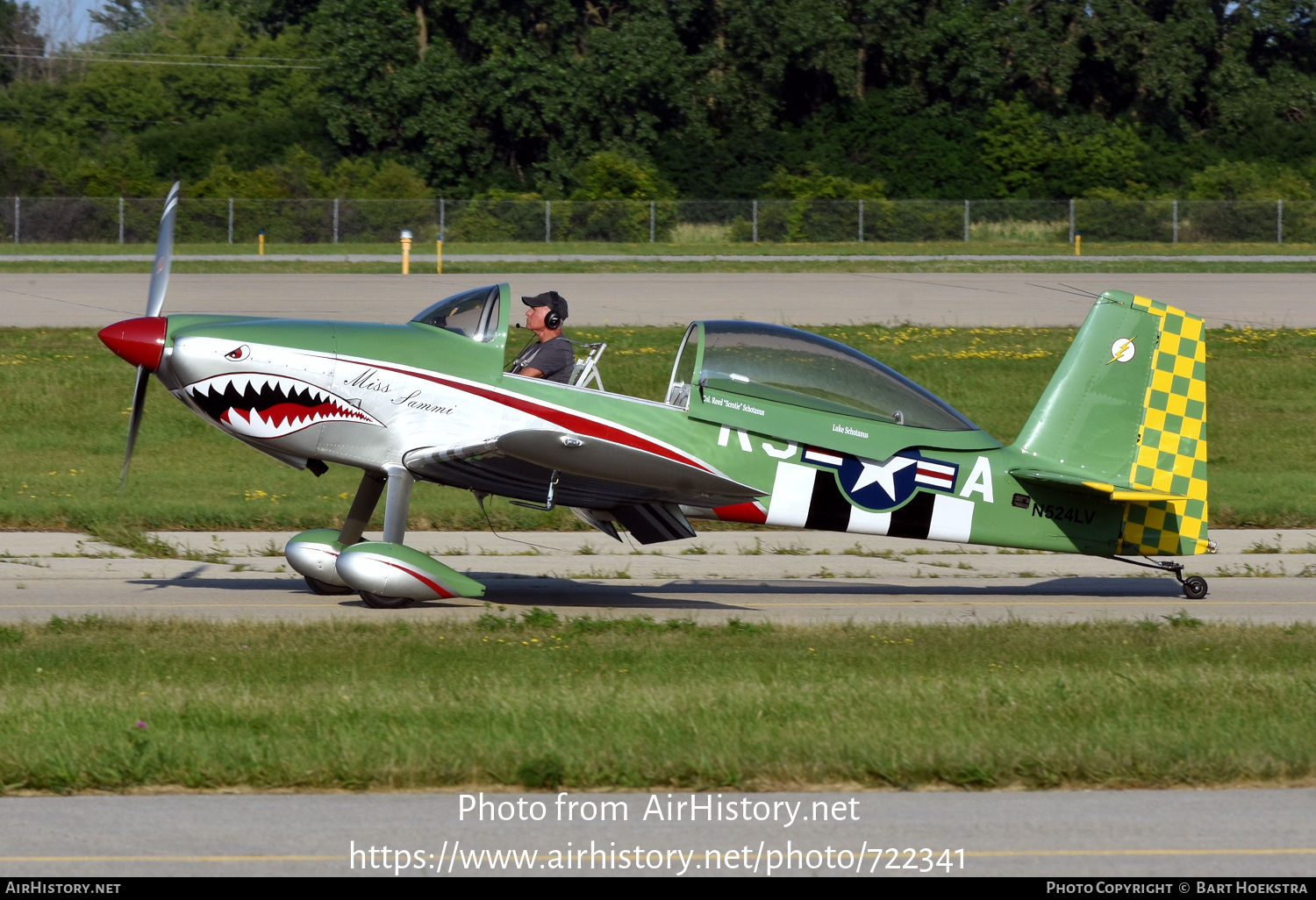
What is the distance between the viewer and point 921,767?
594 centimetres

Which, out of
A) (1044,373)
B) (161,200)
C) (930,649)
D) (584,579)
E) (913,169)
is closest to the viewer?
(930,649)

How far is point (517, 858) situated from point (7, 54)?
8674 cm

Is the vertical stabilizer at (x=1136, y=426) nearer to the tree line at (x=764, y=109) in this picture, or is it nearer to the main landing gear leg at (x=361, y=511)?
the main landing gear leg at (x=361, y=511)

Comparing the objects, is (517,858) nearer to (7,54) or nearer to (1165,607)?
(1165,607)

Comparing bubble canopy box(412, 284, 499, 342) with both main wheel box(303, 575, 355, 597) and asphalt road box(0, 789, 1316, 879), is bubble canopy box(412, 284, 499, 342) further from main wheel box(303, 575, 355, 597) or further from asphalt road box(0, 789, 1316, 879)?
asphalt road box(0, 789, 1316, 879)

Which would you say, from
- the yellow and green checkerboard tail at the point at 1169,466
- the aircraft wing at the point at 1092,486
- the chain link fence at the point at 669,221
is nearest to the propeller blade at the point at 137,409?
the aircraft wing at the point at 1092,486

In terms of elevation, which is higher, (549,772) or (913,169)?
(913,169)

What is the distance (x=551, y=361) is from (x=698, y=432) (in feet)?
3.89

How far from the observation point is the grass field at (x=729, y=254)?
1355 inches

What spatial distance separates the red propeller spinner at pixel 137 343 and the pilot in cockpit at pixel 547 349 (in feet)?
7.99

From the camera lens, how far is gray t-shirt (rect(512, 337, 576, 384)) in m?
9.95

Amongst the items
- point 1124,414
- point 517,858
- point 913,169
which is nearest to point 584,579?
point 1124,414

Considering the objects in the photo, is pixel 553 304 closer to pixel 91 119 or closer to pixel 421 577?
pixel 421 577

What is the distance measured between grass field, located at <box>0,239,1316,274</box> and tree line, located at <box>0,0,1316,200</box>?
604 centimetres
